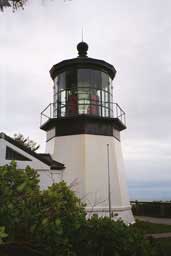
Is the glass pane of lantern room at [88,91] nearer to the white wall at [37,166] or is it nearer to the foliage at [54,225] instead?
the white wall at [37,166]

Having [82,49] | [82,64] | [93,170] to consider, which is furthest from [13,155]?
[82,49]

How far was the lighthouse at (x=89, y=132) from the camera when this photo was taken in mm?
12523

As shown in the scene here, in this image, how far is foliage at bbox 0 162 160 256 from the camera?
134 inches

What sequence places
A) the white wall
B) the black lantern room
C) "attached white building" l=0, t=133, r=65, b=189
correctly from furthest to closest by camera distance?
the black lantern room → the white wall → "attached white building" l=0, t=133, r=65, b=189

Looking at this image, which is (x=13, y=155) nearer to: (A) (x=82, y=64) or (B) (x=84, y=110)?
(B) (x=84, y=110)

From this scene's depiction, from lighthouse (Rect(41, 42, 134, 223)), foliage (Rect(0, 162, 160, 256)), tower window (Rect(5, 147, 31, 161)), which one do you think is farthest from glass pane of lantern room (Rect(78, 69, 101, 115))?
foliage (Rect(0, 162, 160, 256))

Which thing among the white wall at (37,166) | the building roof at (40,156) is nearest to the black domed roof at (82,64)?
the building roof at (40,156)

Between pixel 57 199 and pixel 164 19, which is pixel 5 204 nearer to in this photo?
pixel 57 199

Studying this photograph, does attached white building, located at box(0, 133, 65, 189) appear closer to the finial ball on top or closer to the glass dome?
the glass dome

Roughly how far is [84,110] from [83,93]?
78cm

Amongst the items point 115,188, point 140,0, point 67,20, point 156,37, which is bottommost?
point 115,188

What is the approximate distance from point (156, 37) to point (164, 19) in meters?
2.68

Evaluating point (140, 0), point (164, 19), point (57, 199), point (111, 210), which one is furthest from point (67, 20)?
point (111, 210)

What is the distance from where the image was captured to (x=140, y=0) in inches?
332
